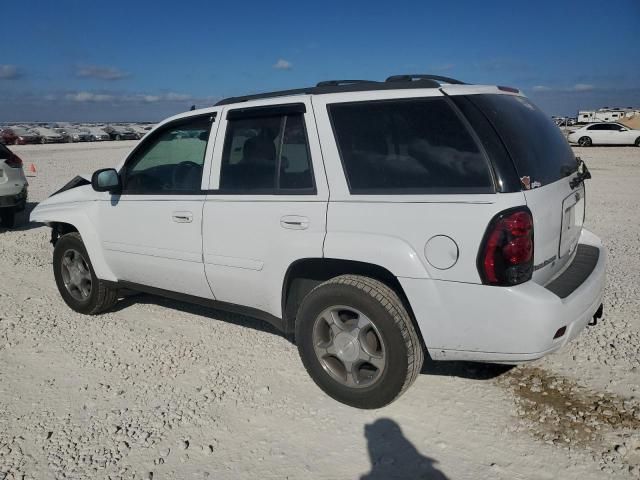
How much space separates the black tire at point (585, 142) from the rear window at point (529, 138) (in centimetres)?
3149

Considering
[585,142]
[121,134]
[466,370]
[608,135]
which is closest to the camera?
[466,370]

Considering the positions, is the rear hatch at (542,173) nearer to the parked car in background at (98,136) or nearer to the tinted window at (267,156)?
the tinted window at (267,156)

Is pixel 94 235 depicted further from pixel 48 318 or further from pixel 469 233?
pixel 469 233

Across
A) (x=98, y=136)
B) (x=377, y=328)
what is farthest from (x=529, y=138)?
(x=98, y=136)

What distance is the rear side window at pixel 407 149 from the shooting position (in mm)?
2824

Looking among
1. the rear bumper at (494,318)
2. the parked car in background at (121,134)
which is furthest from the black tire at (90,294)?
the parked car in background at (121,134)

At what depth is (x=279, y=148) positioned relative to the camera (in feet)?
11.6

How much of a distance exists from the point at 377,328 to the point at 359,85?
1.56 meters

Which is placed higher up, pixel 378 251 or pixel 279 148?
pixel 279 148

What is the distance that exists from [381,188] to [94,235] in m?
2.81

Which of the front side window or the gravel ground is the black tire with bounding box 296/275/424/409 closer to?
the gravel ground

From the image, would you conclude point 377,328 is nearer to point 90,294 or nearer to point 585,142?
point 90,294

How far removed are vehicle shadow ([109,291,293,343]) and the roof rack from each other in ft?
6.26

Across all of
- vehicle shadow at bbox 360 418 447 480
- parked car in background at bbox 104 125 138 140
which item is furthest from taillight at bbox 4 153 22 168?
parked car in background at bbox 104 125 138 140
